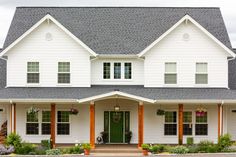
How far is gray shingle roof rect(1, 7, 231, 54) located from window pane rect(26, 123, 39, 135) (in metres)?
5.83

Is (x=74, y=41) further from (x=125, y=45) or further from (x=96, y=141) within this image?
(x=96, y=141)

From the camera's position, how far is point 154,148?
3672 centimetres

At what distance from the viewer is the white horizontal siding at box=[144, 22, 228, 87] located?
42250 mm

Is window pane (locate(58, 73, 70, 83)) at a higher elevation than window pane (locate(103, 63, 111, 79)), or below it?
below

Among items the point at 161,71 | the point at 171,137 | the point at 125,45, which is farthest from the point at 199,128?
the point at 125,45

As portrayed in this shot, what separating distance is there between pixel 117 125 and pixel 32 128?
562cm

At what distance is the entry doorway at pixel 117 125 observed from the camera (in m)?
42.3

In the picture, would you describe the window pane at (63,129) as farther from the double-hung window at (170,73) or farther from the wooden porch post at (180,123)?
the wooden porch post at (180,123)

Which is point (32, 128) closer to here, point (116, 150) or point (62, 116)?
point (62, 116)

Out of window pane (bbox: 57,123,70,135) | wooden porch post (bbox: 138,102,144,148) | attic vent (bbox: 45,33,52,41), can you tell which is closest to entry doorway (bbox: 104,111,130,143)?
window pane (bbox: 57,123,70,135)

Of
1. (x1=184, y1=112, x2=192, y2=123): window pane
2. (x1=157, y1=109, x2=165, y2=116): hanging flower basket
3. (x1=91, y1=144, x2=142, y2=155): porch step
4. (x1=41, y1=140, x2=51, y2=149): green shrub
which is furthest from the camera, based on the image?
(x1=184, y1=112, x2=192, y2=123): window pane

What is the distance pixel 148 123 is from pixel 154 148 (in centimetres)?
548

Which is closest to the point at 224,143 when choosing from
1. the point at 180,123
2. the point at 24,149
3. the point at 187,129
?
the point at 180,123

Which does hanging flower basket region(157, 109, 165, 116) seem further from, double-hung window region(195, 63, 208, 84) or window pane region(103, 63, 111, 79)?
window pane region(103, 63, 111, 79)
